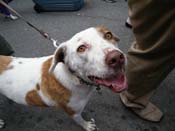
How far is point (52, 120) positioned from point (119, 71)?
0.96 meters

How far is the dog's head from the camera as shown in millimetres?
1242

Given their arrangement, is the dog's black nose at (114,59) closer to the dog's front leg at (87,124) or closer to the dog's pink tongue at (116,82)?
the dog's pink tongue at (116,82)

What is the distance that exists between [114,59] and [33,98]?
729 millimetres

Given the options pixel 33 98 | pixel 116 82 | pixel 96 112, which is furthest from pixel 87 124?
pixel 116 82

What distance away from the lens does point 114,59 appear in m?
1.22

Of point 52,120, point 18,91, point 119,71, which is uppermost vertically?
point 119,71

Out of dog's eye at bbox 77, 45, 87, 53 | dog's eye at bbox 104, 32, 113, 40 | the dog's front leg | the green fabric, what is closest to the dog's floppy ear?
dog's eye at bbox 77, 45, 87, 53

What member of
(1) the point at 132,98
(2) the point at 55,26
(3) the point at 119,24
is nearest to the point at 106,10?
(3) the point at 119,24

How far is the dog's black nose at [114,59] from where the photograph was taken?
121 centimetres

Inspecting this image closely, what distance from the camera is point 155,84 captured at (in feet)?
6.03

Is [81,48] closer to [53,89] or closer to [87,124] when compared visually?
[53,89]

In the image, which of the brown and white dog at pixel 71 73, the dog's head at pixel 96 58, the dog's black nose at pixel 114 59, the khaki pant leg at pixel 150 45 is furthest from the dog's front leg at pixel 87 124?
the dog's black nose at pixel 114 59

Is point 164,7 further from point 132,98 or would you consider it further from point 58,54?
point 132,98

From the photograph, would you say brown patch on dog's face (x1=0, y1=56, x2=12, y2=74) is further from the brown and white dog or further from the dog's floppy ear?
the dog's floppy ear
